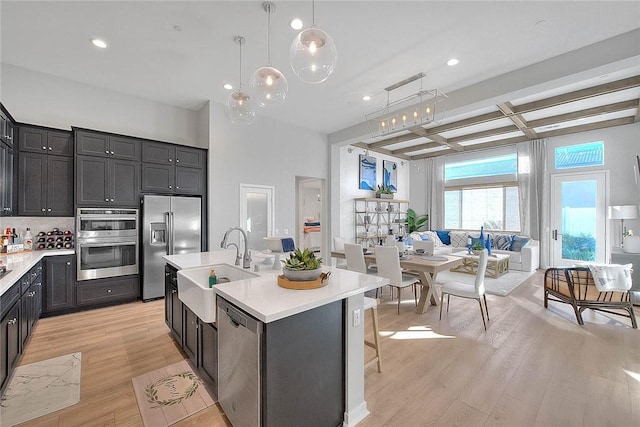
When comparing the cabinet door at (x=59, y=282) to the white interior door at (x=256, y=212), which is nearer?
the cabinet door at (x=59, y=282)

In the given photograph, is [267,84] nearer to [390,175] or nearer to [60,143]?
[60,143]

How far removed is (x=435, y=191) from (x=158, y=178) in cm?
763

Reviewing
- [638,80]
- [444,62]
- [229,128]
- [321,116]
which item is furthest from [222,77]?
[638,80]

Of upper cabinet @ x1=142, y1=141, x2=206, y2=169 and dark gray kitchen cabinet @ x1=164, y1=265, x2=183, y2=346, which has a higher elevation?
upper cabinet @ x1=142, y1=141, x2=206, y2=169

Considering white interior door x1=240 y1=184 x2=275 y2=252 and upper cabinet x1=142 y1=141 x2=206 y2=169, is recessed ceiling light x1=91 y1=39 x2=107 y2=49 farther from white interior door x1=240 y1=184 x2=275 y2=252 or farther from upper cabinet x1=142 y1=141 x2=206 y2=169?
white interior door x1=240 y1=184 x2=275 y2=252

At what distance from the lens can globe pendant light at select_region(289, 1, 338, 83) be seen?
186 centimetres

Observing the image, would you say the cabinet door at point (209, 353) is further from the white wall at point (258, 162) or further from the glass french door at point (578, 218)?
the glass french door at point (578, 218)

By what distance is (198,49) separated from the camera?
10.6 feet

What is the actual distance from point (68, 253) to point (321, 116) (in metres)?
4.53

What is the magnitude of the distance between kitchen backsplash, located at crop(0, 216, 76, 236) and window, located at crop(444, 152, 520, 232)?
892 cm

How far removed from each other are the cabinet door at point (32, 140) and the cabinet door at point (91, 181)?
406mm

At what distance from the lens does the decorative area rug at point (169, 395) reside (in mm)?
1872

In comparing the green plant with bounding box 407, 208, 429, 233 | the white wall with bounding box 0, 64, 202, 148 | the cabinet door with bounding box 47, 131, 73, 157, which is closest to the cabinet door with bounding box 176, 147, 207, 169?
the white wall with bounding box 0, 64, 202, 148

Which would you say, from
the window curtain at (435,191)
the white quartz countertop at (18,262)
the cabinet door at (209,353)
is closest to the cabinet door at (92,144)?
the white quartz countertop at (18,262)
